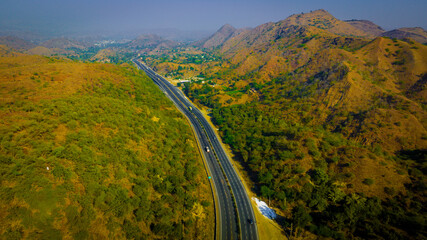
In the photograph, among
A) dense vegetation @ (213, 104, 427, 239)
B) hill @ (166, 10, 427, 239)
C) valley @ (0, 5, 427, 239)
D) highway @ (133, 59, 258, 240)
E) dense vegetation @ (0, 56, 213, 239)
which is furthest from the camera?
highway @ (133, 59, 258, 240)

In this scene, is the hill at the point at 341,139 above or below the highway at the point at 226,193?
above

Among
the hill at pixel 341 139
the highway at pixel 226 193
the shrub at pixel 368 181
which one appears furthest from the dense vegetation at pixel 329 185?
the highway at pixel 226 193

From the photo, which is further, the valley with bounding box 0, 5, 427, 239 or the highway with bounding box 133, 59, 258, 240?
the highway with bounding box 133, 59, 258, 240

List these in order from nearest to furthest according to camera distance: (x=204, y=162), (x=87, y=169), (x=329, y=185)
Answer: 1. (x=87, y=169)
2. (x=329, y=185)
3. (x=204, y=162)

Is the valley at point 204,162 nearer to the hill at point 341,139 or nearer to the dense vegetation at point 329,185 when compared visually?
the dense vegetation at point 329,185

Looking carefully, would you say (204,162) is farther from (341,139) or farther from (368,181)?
(341,139)

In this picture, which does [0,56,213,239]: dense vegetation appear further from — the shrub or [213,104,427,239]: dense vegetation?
the shrub

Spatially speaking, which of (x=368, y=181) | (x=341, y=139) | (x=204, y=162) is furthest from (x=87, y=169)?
(x=341, y=139)

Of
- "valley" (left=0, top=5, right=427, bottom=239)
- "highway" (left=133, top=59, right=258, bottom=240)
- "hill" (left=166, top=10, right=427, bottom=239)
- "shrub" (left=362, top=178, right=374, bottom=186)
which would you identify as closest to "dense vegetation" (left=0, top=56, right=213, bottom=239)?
"valley" (left=0, top=5, right=427, bottom=239)

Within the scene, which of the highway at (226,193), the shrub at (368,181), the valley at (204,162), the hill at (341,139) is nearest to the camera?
the valley at (204,162)
